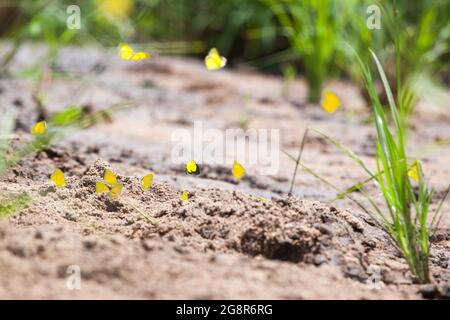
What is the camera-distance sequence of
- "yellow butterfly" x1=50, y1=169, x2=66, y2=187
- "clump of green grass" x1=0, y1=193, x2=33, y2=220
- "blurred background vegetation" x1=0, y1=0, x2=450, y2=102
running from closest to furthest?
"clump of green grass" x1=0, y1=193, x2=33, y2=220, "yellow butterfly" x1=50, y1=169, x2=66, y2=187, "blurred background vegetation" x1=0, y1=0, x2=450, y2=102

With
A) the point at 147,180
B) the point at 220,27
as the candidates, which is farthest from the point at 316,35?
the point at 147,180

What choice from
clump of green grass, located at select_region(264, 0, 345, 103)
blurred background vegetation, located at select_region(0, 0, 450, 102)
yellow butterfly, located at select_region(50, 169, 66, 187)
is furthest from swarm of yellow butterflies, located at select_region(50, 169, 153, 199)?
blurred background vegetation, located at select_region(0, 0, 450, 102)

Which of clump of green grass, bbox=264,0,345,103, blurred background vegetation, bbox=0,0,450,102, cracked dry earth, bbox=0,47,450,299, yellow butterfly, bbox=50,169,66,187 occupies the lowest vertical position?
cracked dry earth, bbox=0,47,450,299

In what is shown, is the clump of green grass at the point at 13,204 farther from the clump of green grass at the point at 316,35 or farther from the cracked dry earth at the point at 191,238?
the clump of green grass at the point at 316,35

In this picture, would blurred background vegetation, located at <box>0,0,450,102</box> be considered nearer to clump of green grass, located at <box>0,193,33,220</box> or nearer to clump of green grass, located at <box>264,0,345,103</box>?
clump of green grass, located at <box>264,0,345,103</box>

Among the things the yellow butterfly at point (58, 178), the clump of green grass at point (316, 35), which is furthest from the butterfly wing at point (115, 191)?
the clump of green grass at point (316, 35)

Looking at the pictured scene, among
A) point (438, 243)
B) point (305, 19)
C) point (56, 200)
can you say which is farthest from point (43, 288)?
point (305, 19)

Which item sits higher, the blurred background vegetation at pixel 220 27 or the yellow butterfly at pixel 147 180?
the blurred background vegetation at pixel 220 27

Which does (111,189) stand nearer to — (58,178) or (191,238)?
(58,178)
